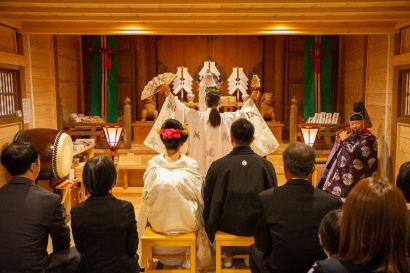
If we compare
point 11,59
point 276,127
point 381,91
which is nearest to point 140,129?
point 276,127

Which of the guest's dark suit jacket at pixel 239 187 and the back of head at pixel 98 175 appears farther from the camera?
the guest's dark suit jacket at pixel 239 187

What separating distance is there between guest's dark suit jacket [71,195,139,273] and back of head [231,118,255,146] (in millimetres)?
1015

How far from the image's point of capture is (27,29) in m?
5.07

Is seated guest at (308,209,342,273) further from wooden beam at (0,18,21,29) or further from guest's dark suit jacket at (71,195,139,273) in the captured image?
wooden beam at (0,18,21,29)

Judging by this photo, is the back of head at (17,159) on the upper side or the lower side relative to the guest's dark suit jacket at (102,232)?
upper

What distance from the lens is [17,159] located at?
2.33 metres

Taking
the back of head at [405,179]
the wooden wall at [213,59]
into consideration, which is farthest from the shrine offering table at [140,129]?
the back of head at [405,179]

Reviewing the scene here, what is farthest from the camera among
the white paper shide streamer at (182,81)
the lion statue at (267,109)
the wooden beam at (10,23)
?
the white paper shide streamer at (182,81)

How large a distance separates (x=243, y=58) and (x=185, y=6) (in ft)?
15.7

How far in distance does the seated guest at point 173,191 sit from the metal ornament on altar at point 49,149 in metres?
1.72

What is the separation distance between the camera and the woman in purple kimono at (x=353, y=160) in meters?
4.11

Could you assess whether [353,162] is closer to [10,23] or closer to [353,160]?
[353,160]

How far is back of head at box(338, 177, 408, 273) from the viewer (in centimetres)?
138

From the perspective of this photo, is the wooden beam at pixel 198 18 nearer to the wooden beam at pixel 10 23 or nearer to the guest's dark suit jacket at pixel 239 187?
the wooden beam at pixel 10 23
